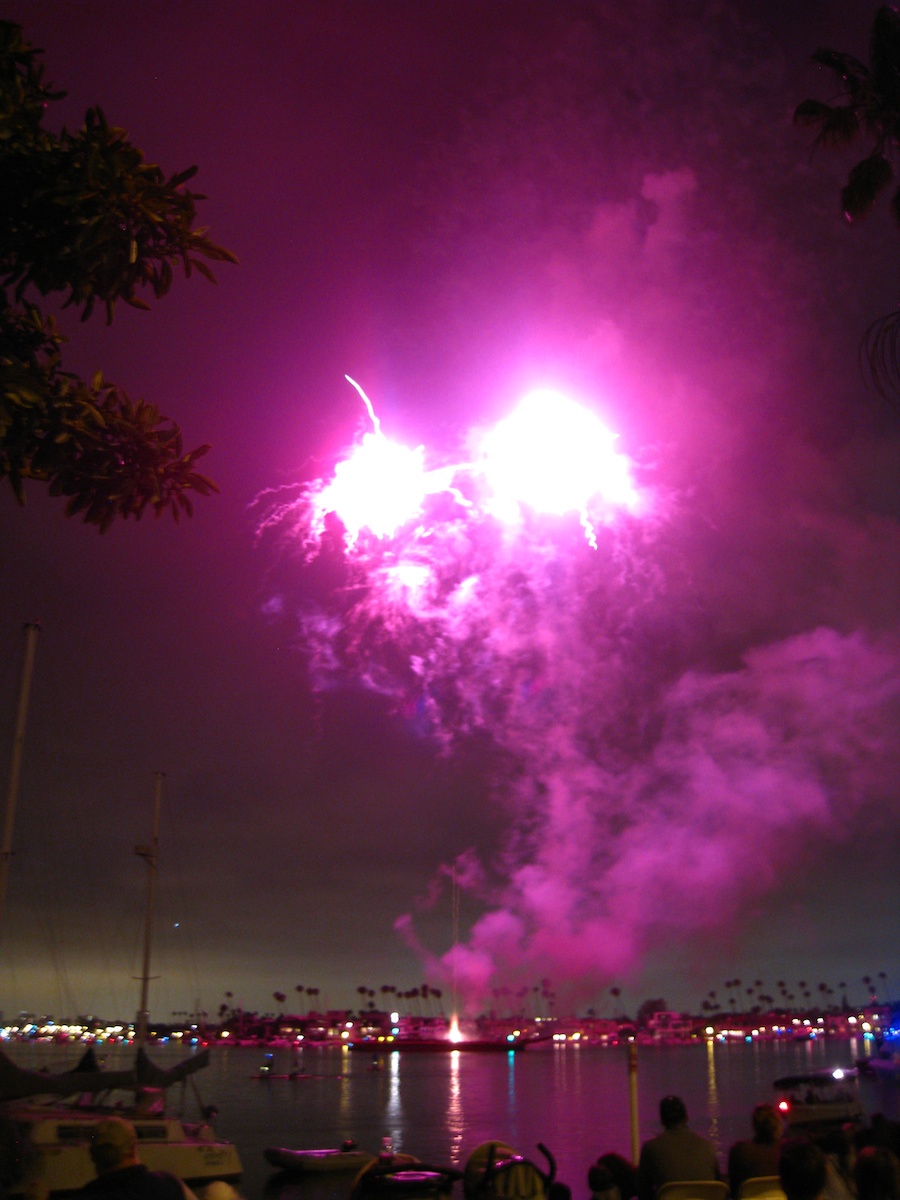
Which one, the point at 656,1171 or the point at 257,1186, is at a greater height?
the point at 656,1171

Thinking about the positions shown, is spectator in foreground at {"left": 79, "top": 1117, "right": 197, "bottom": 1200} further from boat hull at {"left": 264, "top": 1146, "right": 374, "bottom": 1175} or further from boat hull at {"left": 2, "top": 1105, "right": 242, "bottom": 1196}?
boat hull at {"left": 264, "top": 1146, "right": 374, "bottom": 1175}

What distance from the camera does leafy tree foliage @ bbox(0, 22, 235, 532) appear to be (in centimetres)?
777

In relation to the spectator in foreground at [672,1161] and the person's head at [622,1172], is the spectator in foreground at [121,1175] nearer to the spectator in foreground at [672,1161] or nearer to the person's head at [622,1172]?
the spectator in foreground at [672,1161]

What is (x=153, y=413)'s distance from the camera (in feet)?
28.9

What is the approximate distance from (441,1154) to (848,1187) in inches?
2228

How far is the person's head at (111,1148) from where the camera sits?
543cm

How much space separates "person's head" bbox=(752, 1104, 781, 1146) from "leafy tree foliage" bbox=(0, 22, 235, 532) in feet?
25.5

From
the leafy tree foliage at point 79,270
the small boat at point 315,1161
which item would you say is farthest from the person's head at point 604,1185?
the small boat at point 315,1161

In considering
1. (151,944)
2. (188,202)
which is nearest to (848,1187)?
(188,202)

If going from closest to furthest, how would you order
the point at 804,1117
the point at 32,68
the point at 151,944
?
the point at 32,68 < the point at 804,1117 < the point at 151,944

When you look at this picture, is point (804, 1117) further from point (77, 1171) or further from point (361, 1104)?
point (361, 1104)

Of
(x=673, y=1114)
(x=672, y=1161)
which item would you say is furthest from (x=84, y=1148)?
(x=672, y=1161)

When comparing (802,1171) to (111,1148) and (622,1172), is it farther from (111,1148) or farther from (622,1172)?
(622,1172)

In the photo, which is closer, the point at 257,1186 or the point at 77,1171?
the point at 77,1171
